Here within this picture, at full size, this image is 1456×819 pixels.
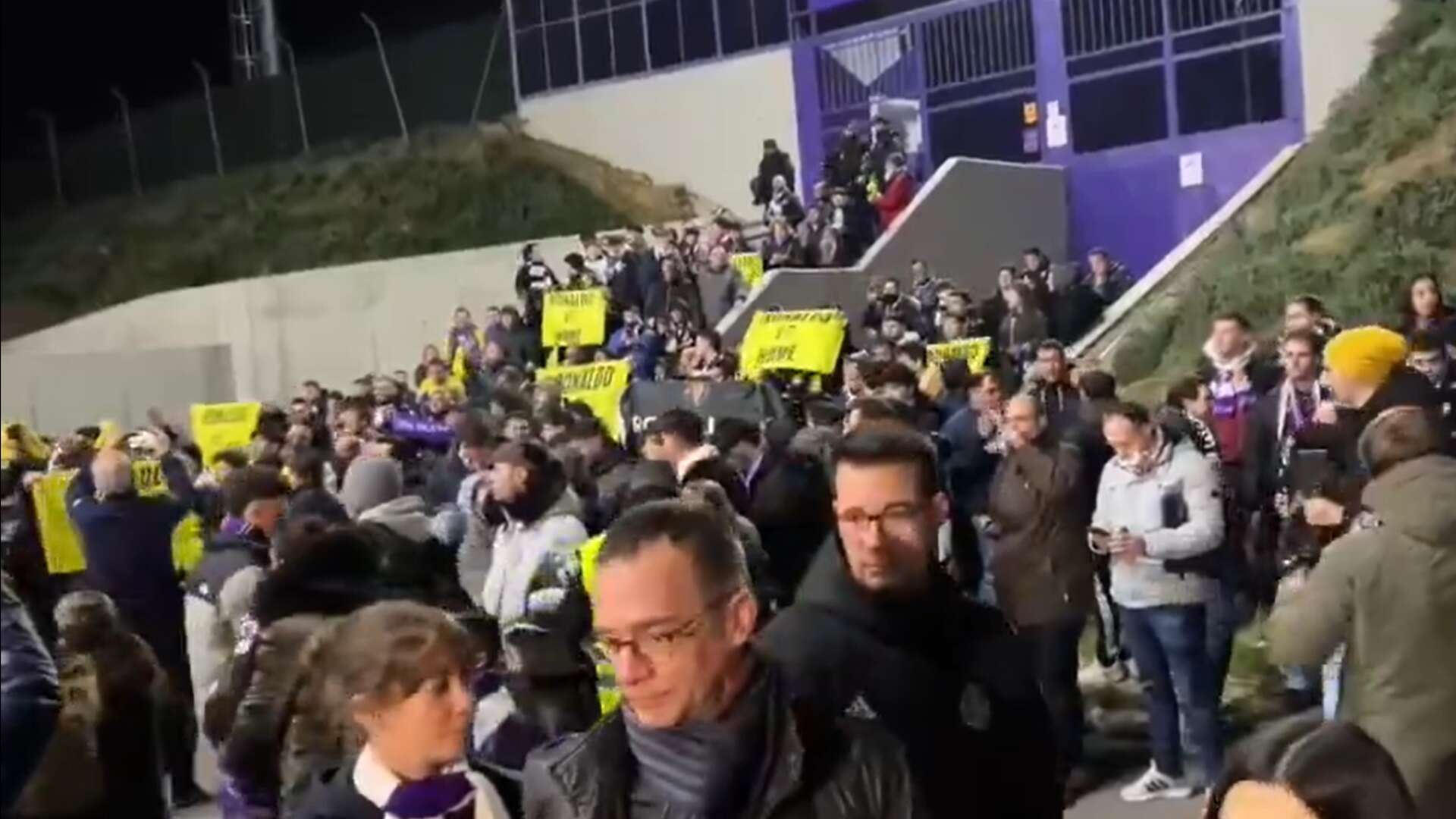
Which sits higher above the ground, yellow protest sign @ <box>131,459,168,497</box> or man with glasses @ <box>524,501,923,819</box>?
man with glasses @ <box>524,501,923,819</box>

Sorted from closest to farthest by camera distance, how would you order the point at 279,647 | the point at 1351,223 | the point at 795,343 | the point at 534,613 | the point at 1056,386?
1. the point at 279,647
2. the point at 534,613
3. the point at 1056,386
4. the point at 795,343
5. the point at 1351,223

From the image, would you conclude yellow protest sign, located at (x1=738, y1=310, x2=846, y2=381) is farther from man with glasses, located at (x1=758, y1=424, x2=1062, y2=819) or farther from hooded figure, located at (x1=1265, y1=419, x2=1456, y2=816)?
man with glasses, located at (x1=758, y1=424, x2=1062, y2=819)

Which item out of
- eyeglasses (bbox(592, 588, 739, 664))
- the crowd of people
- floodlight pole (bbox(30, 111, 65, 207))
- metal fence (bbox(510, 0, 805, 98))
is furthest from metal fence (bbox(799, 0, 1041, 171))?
eyeglasses (bbox(592, 588, 739, 664))

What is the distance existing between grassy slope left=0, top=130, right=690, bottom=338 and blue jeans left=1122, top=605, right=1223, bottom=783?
1655 cm

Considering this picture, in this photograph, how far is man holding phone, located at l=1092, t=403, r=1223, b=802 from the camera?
6754 mm

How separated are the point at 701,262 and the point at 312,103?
12.1 m

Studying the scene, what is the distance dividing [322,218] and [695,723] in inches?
988

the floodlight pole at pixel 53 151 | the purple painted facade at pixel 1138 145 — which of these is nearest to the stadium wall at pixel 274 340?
the purple painted facade at pixel 1138 145

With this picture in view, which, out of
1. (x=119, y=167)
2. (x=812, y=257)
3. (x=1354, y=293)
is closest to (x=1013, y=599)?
(x=1354, y=293)

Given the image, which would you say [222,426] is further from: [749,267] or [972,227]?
[972,227]

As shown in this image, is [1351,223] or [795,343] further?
[1351,223]

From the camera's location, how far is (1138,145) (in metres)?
18.0

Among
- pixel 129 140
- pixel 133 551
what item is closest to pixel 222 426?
pixel 133 551

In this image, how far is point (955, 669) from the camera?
312cm
